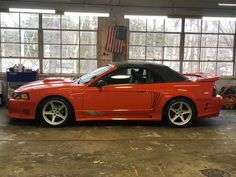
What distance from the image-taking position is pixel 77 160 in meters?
4.50

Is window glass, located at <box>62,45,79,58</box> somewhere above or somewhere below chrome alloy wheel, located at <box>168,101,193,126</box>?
above

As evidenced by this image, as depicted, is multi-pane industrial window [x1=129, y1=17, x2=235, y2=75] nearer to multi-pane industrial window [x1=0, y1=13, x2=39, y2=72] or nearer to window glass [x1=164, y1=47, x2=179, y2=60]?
window glass [x1=164, y1=47, x2=179, y2=60]

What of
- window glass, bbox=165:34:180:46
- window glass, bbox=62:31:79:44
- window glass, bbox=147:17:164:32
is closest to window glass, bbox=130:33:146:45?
window glass, bbox=147:17:164:32

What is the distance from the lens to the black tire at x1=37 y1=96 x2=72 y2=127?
251 inches

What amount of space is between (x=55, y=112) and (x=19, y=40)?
3845 millimetres

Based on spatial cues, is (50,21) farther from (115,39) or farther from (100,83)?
(100,83)

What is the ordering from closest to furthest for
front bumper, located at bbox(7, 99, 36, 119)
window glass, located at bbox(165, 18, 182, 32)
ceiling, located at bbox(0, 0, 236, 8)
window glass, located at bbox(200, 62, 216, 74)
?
front bumper, located at bbox(7, 99, 36, 119)
ceiling, located at bbox(0, 0, 236, 8)
window glass, located at bbox(165, 18, 182, 32)
window glass, located at bbox(200, 62, 216, 74)

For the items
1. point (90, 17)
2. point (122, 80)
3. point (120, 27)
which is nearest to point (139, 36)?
point (120, 27)

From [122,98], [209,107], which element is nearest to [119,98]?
[122,98]

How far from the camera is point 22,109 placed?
20.9 ft

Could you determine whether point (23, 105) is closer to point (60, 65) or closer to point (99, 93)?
point (99, 93)

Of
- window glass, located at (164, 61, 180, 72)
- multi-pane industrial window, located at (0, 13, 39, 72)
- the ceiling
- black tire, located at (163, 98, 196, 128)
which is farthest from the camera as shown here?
window glass, located at (164, 61, 180, 72)

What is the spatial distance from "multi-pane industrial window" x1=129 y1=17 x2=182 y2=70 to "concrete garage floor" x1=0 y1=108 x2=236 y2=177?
3.38 m

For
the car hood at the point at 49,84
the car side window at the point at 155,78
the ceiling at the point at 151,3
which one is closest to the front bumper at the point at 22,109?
the car hood at the point at 49,84
